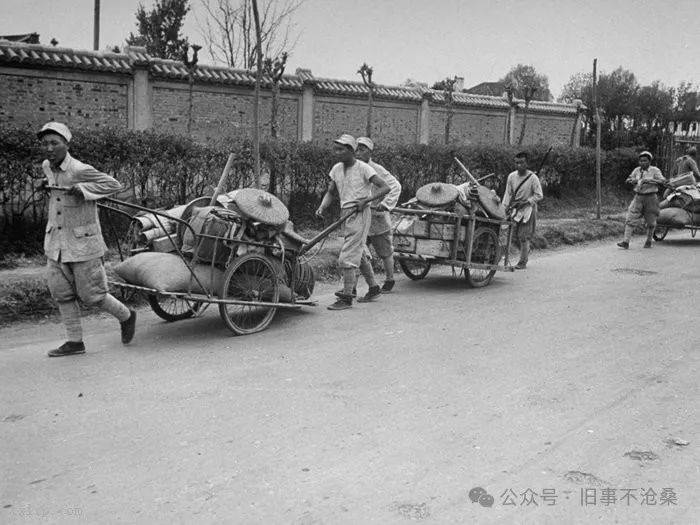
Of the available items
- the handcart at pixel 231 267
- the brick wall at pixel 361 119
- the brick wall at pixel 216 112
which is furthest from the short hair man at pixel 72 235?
the brick wall at pixel 361 119

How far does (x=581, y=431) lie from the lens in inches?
163

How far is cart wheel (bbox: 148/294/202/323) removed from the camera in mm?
6766

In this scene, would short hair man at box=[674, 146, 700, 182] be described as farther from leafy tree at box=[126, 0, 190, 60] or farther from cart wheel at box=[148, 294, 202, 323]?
leafy tree at box=[126, 0, 190, 60]

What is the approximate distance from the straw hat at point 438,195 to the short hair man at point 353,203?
1140 millimetres

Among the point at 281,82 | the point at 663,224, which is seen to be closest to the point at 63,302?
the point at 663,224

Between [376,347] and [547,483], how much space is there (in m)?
2.62

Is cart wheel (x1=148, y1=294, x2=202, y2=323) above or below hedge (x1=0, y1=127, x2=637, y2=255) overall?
below

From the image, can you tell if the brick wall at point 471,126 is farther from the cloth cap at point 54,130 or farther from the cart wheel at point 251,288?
the cloth cap at point 54,130

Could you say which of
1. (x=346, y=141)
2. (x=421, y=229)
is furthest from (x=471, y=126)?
(x=346, y=141)

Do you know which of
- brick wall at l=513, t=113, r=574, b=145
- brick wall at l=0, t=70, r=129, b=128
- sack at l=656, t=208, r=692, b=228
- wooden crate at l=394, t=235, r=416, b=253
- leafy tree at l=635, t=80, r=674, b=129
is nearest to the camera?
wooden crate at l=394, t=235, r=416, b=253

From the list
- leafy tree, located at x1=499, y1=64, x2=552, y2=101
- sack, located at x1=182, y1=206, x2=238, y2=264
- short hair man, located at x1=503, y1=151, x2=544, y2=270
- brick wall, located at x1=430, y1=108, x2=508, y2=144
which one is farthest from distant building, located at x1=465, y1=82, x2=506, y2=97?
sack, located at x1=182, y1=206, x2=238, y2=264

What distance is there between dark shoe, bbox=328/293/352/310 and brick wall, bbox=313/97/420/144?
12.8m

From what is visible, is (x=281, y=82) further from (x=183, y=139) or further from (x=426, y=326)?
(x=426, y=326)

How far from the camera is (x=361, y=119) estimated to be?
21922mm
